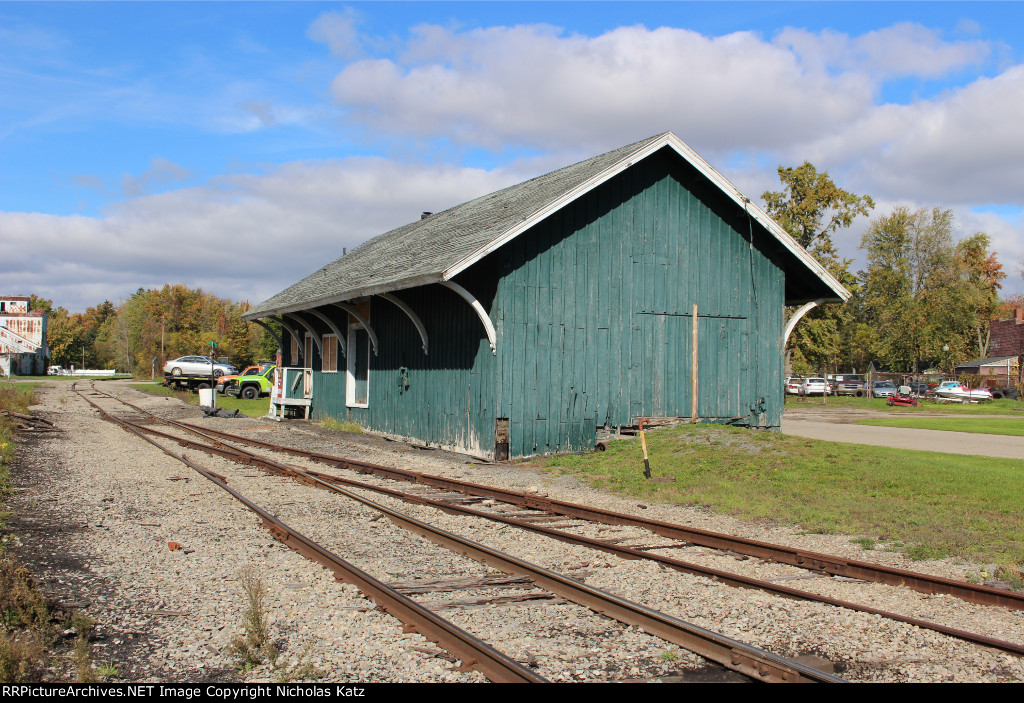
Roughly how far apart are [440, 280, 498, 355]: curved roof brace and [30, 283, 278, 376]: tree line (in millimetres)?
56078

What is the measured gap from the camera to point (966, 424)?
26.5 metres

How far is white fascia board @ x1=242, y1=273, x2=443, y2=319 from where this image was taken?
14.0 meters

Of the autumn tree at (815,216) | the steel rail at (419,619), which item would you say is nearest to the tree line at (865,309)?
the autumn tree at (815,216)

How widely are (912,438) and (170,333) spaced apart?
258ft

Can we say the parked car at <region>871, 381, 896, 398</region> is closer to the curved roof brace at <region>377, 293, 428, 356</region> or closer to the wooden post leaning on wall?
the wooden post leaning on wall

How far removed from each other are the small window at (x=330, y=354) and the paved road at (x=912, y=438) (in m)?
13.7

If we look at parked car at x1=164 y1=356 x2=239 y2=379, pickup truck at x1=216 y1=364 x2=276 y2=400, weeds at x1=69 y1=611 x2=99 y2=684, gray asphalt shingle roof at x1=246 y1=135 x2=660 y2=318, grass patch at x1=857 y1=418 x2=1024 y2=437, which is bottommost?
grass patch at x1=857 y1=418 x2=1024 y2=437

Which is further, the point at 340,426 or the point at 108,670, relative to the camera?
the point at 340,426

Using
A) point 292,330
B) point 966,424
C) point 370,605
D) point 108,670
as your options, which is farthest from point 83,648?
point 966,424

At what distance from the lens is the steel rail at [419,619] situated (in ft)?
13.6

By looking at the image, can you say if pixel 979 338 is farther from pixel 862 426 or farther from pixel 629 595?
pixel 629 595

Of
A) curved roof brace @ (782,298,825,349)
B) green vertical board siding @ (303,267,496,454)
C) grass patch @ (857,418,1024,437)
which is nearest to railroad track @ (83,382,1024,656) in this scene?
green vertical board siding @ (303,267,496,454)

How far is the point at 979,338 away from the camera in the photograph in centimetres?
6756

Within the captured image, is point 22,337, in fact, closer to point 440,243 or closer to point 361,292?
point 361,292
